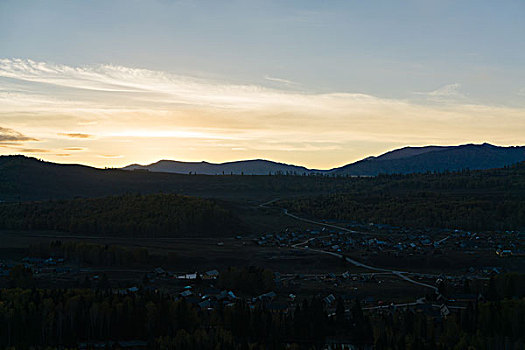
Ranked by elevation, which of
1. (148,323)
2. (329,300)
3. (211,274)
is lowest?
(148,323)

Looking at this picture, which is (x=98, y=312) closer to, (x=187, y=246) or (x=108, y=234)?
(x=187, y=246)

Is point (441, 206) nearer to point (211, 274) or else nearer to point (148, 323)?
point (211, 274)

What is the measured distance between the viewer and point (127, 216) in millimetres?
133375

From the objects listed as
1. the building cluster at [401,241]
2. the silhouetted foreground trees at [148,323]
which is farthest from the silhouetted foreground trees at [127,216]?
the silhouetted foreground trees at [148,323]

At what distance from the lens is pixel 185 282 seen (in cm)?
7519

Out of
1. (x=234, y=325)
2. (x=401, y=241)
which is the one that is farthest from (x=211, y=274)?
(x=401, y=241)

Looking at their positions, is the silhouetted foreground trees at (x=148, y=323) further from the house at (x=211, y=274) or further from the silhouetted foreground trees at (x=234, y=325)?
the house at (x=211, y=274)

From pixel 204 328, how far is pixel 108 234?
76.9 m

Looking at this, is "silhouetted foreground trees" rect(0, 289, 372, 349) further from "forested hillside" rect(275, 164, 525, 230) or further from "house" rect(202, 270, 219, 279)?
"forested hillside" rect(275, 164, 525, 230)

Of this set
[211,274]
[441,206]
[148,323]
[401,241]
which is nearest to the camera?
[148,323]

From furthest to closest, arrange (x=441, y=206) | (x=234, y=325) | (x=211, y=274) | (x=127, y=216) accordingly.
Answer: (x=441, y=206)
(x=127, y=216)
(x=211, y=274)
(x=234, y=325)

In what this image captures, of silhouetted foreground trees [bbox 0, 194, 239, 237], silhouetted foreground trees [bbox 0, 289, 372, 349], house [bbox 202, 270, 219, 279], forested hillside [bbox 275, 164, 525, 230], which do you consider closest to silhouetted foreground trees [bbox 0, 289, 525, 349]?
silhouetted foreground trees [bbox 0, 289, 372, 349]

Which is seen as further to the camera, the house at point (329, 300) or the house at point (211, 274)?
the house at point (211, 274)

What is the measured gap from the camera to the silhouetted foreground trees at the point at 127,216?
418ft
